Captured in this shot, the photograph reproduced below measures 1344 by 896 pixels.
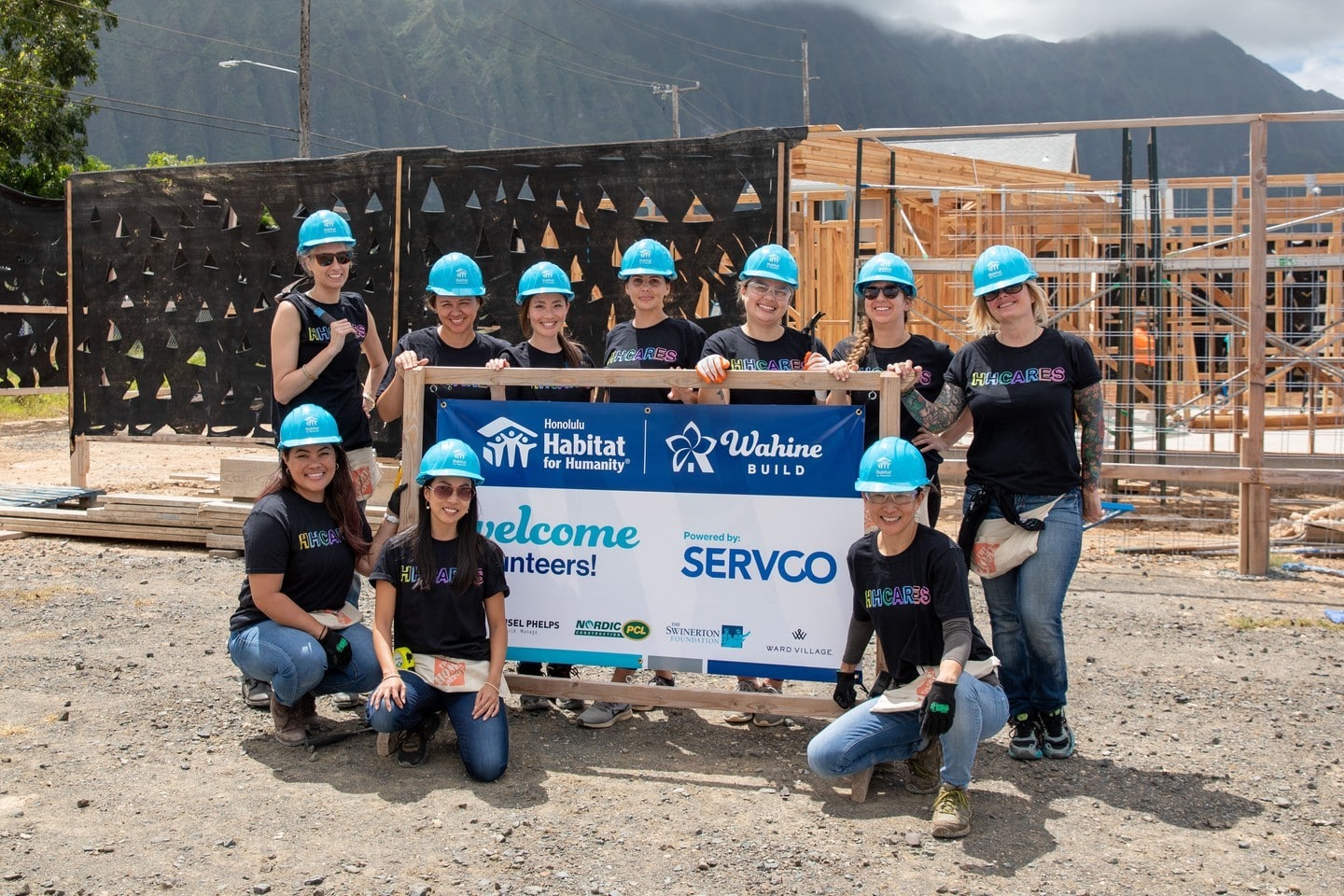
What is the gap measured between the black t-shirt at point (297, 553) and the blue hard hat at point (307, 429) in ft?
0.89

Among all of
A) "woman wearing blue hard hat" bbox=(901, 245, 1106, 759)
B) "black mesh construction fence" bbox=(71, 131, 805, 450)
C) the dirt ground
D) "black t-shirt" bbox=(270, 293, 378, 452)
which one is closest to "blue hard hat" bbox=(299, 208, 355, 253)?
"black t-shirt" bbox=(270, 293, 378, 452)

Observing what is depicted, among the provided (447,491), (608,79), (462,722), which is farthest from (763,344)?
(608,79)

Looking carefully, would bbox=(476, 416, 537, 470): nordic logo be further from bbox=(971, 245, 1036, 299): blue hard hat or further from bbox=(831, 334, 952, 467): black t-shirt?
bbox=(971, 245, 1036, 299): blue hard hat

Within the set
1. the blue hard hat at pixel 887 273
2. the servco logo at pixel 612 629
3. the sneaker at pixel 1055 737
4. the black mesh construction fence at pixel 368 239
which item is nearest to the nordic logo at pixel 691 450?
the servco logo at pixel 612 629

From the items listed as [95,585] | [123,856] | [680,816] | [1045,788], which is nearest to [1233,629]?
[1045,788]

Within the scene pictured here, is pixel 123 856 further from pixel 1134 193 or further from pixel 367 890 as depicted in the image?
pixel 1134 193

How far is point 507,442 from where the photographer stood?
5.59 m

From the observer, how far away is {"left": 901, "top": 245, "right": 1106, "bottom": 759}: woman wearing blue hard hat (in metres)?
4.96

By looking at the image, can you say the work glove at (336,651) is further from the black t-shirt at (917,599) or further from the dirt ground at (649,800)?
the black t-shirt at (917,599)

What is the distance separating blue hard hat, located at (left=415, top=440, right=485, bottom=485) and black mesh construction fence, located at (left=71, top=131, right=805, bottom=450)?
14.1 ft

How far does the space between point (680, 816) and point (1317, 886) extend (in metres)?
2.15

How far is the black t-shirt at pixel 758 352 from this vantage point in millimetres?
5410

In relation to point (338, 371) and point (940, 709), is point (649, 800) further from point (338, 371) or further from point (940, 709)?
point (338, 371)

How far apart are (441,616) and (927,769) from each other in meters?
2.06
